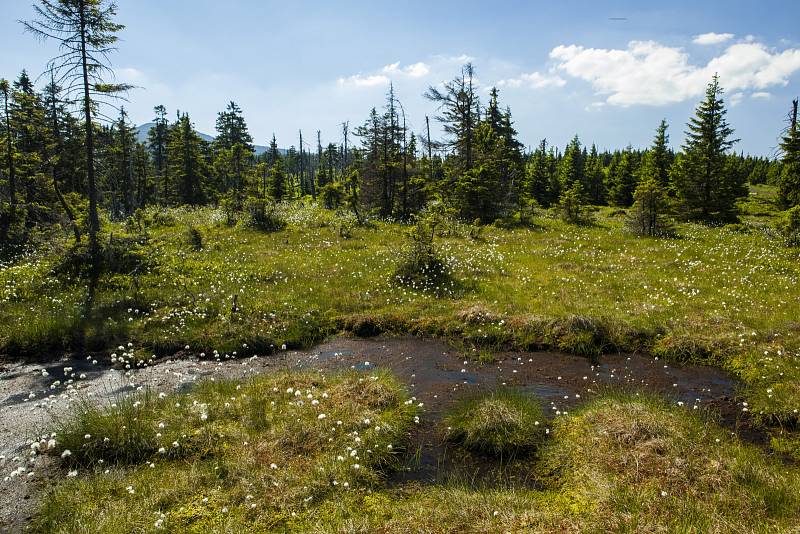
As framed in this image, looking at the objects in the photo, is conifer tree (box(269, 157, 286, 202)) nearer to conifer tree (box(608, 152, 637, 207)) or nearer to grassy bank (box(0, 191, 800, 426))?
grassy bank (box(0, 191, 800, 426))

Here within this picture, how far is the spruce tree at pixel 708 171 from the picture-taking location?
34.4 metres

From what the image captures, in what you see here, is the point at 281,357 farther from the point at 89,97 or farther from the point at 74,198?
the point at 74,198

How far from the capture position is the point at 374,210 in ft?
120

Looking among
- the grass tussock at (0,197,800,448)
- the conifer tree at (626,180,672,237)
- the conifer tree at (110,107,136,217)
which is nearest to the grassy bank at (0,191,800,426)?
the grass tussock at (0,197,800,448)

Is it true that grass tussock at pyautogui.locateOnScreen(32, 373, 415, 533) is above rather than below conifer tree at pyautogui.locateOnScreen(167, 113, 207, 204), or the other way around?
below

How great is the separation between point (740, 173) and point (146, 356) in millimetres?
62799

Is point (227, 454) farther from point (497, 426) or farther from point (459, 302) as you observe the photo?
point (459, 302)

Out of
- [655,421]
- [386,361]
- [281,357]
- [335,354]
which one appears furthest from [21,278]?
[655,421]

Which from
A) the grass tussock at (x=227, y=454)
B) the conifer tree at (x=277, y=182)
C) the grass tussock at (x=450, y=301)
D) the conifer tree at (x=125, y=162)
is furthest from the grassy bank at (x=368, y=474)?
the conifer tree at (x=277, y=182)

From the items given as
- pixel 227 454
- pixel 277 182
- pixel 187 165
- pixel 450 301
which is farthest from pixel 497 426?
pixel 277 182

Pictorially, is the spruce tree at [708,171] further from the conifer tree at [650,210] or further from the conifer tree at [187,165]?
the conifer tree at [187,165]

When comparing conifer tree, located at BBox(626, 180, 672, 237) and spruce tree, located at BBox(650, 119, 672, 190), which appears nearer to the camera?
conifer tree, located at BBox(626, 180, 672, 237)

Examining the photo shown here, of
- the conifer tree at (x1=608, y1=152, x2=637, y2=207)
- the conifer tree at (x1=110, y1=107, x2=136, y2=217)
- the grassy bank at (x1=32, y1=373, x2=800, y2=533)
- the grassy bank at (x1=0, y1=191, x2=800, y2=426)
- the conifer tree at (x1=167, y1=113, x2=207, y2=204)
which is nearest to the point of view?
the grassy bank at (x1=32, y1=373, x2=800, y2=533)

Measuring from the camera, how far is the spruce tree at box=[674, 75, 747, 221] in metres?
34.4
